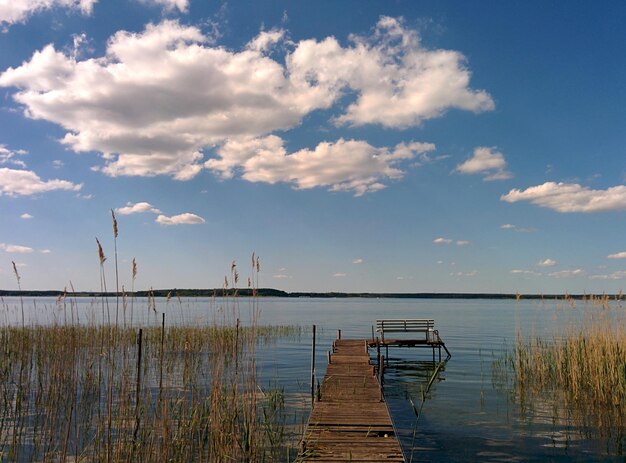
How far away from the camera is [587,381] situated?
47.3 ft

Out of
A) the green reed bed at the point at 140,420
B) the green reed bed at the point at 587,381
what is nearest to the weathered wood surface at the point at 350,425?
the green reed bed at the point at 140,420

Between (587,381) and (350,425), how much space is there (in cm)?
940

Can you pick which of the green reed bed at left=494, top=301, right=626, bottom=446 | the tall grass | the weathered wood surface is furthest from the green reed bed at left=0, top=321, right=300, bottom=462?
the green reed bed at left=494, top=301, right=626, bottom=446

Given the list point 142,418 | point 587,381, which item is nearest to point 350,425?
point 142,418

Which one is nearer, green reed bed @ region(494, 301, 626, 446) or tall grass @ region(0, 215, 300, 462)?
tall grass @ region(0, 215, 300, 462)

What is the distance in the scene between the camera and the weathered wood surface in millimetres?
7277

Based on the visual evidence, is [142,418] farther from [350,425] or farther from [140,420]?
[350,425]

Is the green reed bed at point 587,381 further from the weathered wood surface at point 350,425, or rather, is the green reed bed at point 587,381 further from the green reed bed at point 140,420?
the green reed bed at point 140,420

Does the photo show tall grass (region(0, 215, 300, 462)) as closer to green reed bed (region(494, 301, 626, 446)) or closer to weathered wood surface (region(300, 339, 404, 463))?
weathered wood surface (region(300, 339, 404, 463))

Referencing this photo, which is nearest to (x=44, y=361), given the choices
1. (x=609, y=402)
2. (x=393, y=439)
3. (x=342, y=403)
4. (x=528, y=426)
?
(x=342, y=403)

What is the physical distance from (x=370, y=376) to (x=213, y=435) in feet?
26.4

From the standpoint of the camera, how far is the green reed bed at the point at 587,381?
1210 cm

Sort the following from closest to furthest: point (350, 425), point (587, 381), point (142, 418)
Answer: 1. point (350, 425)
2. point (142, 418)
3. point (587, 381)

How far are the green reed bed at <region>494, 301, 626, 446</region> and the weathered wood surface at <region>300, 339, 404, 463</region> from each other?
4.98 metres
